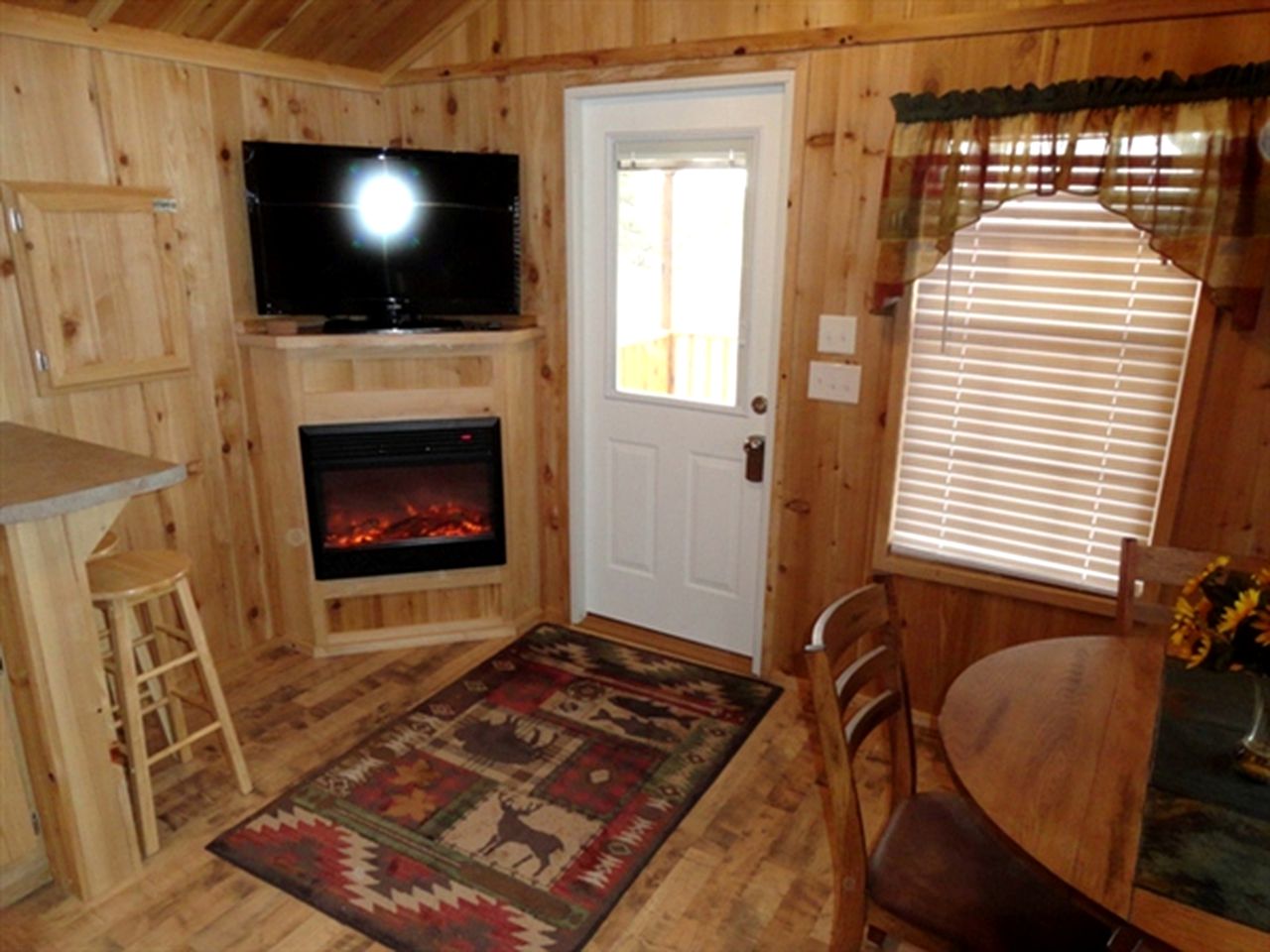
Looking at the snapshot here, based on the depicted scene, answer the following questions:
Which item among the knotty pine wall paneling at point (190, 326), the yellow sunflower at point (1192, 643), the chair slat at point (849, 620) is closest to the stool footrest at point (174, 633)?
the knotty pine wall paneling at point (190, 326)

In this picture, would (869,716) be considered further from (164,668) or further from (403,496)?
(403,496)

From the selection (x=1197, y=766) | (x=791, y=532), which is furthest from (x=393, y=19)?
(x=1197, y=766)

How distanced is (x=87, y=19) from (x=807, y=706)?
10.5 ft

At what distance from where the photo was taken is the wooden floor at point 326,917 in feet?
6.79

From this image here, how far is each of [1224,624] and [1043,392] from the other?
136cm

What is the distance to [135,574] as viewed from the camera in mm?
2314

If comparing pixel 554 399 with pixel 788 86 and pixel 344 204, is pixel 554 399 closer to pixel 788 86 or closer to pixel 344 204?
pixel 344 204

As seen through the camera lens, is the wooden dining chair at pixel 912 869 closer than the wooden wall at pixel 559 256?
Yes

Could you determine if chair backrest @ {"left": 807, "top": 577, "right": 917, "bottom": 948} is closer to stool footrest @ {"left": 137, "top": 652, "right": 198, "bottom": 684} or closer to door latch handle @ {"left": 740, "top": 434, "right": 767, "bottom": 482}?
door latch handle @ {"left": 740, "top": 434, "right": 767, "bottom": 482}

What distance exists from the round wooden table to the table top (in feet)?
5.88

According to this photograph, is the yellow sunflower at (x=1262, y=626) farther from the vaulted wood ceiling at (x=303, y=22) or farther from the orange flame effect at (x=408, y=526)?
the vaulted wood ceiling at (x=303, y=22)

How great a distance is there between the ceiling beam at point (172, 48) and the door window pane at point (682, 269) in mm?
1152

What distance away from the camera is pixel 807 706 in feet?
10.3

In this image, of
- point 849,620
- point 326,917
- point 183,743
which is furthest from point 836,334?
point 183,743
